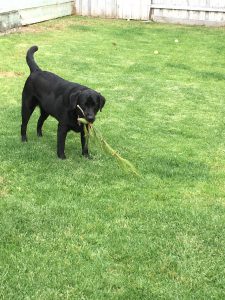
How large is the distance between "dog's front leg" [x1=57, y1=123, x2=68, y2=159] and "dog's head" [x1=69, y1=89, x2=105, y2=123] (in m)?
0.42

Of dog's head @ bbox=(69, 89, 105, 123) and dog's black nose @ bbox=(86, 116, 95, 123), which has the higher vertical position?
dog's head @ bbox=(69, 89, 105, 123)

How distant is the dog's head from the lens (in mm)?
5535

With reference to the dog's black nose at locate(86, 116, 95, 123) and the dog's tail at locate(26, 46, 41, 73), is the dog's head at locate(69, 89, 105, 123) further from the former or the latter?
the dog's tail at locate(26, 46, 41, 73)

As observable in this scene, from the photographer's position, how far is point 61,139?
6.05 meters

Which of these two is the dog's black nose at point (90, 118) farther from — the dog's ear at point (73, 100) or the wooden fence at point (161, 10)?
the wooden fence at point (161, 10)

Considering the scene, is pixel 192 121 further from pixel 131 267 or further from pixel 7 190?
pixel 131 267

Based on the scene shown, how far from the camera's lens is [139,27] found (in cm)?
1655

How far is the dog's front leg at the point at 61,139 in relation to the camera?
600 centimetres

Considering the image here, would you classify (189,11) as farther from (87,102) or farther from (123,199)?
(123,199)

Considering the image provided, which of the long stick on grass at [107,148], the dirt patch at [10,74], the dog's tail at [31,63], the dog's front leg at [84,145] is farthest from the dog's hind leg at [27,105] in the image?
the dirt patch at [10,74]

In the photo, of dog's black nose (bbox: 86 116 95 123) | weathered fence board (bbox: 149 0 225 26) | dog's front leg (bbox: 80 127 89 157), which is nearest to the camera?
dog's black nose (bbox: 86 116 95 123)

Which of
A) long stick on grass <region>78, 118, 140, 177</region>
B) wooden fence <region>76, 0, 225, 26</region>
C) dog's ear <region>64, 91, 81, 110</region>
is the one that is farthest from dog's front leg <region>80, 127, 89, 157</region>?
wooden fence <region>76, 0, 225, 26</region>

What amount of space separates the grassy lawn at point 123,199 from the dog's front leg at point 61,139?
0.13m

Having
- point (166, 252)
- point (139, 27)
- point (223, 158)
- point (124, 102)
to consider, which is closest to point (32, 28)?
point (139, 27)
